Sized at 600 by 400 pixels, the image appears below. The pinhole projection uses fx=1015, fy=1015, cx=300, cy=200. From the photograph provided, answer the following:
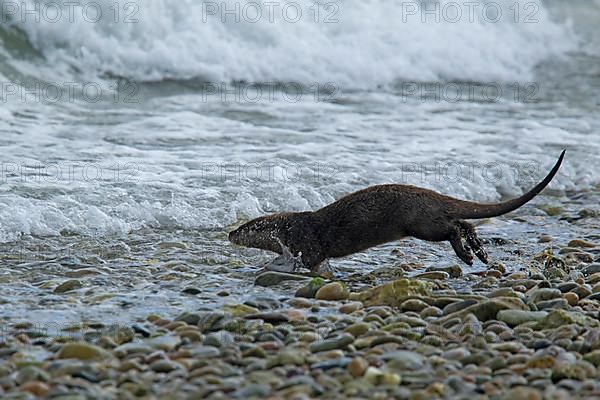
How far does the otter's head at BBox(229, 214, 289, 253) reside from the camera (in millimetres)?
6305

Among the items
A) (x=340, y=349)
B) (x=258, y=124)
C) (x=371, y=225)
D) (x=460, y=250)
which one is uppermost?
(x=258, y=124)

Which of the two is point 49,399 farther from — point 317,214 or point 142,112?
point 142,112

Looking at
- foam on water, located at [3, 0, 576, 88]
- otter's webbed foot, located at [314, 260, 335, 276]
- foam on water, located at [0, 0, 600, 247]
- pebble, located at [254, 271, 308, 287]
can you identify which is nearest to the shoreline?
pebble, located at [254, 271, 308, 287]

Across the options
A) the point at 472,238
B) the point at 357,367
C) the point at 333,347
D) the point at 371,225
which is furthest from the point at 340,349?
the point at 472,238

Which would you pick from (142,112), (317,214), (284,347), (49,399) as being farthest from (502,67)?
(49,399)

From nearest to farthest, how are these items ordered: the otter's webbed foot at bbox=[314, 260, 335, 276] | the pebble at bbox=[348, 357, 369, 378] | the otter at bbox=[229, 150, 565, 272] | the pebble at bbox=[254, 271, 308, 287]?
the pebble at bbox=[348, 357, 369, 378]
the pebble at bbox=[254, 271, 308, 287]
the otter at bbox=[229, 150, 565, 272]
the otter's webbed foot at bbox=[314, 260, 335, 276]

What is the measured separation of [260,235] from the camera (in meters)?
6.32

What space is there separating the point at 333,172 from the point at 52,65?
473cm

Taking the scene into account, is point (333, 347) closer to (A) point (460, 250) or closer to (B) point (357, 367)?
(B) point (357, 367)

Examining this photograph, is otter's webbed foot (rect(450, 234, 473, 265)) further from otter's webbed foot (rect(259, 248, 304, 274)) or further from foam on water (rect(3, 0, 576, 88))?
foam on water (rect(3, 0, 576, 88))

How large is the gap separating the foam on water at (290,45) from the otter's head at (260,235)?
5809 millimetres

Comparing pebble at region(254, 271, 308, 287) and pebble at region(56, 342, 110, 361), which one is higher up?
pebble at region(254, 271, 308, 287)

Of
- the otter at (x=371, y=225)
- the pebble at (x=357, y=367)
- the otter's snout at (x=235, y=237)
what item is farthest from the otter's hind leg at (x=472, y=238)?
the pebble at (x=357, y=367)

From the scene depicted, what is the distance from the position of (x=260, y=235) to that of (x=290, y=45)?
7377mm
